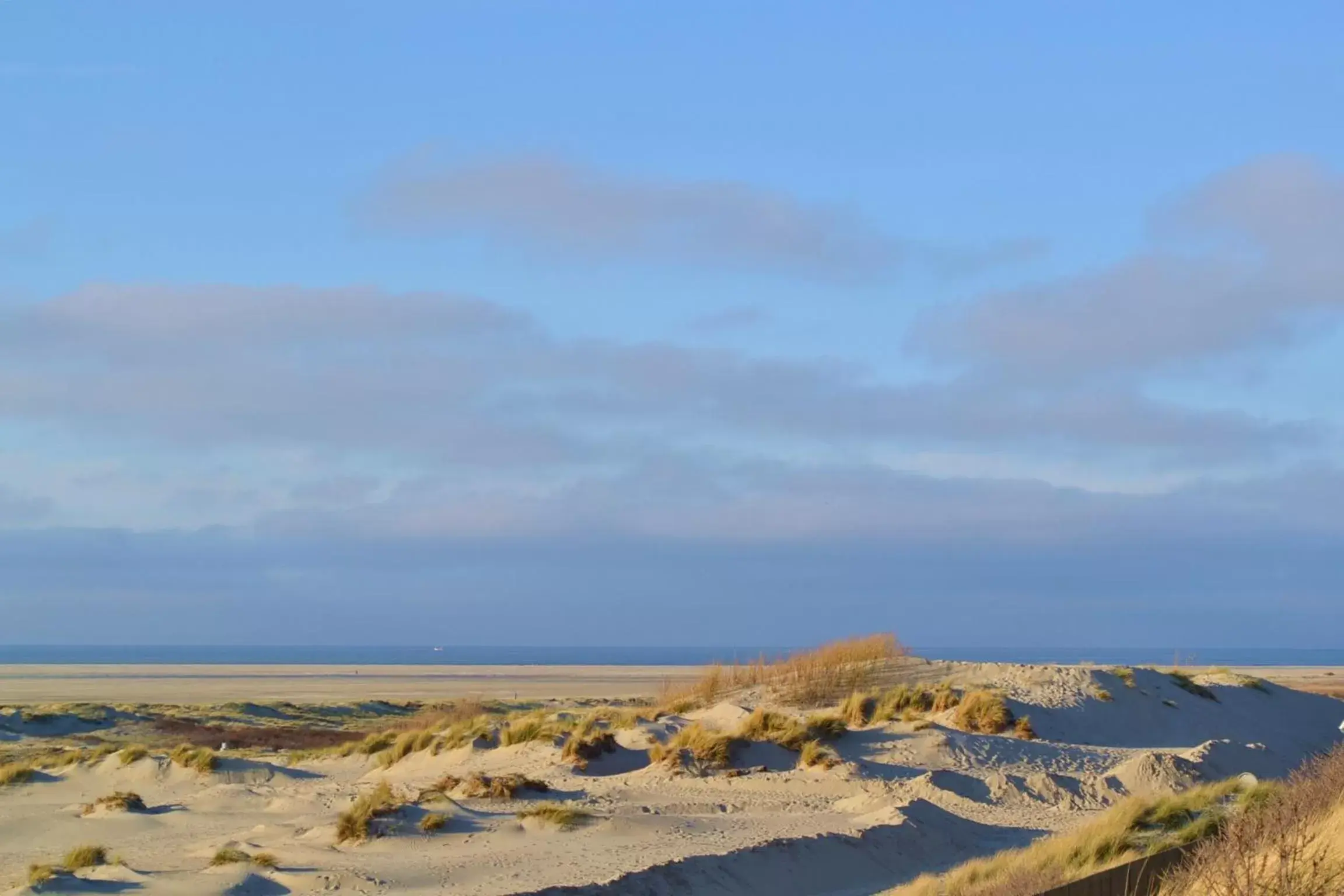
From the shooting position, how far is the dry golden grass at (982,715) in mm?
24547

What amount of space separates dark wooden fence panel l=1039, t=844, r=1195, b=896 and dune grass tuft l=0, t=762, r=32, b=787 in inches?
724

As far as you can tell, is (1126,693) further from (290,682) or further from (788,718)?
(290,682)

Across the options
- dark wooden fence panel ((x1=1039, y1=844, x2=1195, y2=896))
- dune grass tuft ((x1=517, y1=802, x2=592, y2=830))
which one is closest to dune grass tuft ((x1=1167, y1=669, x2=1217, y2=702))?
dune grass tuft ((x1=517, y1=802, x2=592, y2=830))

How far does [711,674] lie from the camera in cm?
2950

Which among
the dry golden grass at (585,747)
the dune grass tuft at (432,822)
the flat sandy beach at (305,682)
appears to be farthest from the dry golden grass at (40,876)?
the flat sandy beach at (305,682)

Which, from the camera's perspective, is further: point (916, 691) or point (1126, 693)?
point (1126, 693)

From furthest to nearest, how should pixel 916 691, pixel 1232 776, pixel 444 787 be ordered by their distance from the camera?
pixel 916 691 < pixel 1232 776 < pixel 444 787

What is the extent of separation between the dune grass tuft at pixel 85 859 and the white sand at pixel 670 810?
349mm

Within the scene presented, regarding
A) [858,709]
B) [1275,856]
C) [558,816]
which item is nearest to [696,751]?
[558,816]

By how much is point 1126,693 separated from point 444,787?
17320 millimetres

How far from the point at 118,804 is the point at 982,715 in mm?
15087

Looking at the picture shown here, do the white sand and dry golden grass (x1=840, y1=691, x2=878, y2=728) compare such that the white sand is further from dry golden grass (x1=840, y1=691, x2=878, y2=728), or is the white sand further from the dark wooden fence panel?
the dark wooden fence panel

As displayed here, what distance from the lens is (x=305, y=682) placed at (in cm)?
7700

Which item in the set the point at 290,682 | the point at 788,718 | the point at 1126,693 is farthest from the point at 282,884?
the point at 290,682
